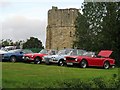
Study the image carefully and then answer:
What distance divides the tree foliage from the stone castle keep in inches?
487

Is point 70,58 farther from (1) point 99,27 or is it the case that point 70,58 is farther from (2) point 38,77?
(1) point 99,27

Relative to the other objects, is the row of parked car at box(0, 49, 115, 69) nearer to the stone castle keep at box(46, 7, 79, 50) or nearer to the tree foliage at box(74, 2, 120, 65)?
the tree foliage at box(74, 2, 120, 65)

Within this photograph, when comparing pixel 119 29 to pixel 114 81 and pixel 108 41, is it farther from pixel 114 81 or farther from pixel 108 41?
pixel 114 81

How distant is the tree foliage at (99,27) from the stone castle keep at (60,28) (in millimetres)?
12372

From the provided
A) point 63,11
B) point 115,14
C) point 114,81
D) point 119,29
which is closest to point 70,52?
point 119,29

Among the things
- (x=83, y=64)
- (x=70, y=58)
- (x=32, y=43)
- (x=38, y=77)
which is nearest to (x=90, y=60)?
(x=83, y=64)

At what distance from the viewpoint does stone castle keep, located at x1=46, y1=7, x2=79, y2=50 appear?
6600 centimetres

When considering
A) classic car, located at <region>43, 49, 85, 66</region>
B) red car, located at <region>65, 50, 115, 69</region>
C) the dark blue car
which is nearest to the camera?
red car, located at <region>65, 50, 115, 69</region>

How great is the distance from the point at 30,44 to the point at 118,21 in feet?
183

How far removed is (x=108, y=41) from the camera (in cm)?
3553

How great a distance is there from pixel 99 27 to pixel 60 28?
1964cm

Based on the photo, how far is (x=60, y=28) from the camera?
67.2 m

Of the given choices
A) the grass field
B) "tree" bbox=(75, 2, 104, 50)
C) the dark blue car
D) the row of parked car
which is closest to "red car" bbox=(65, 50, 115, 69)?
the row of parked car

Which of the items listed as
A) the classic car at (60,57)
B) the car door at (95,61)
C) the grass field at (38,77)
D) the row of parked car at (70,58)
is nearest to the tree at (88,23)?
the row of parked car at (70,58)
